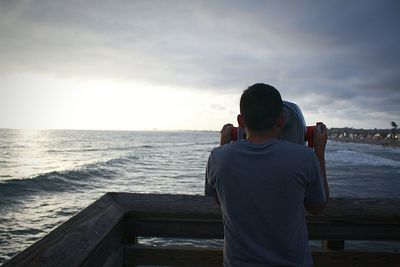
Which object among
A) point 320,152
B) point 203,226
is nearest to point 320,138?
point 320,152

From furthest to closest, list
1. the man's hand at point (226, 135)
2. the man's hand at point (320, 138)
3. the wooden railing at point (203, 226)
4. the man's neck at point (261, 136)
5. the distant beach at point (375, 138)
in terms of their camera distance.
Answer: the distant beach at point (375, 138) → the wooden railing at point (203, 226) → the man's hand at point (226, 135) → the man's hand at point (320, 138) → the man's neck at point (261, 136)

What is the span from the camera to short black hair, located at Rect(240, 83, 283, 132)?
4.62 ft

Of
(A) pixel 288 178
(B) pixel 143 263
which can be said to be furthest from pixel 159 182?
(A) pixel 288 178

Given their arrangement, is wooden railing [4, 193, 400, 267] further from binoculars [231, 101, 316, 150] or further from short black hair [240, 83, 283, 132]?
short black hair [240, 83, 283, 132]

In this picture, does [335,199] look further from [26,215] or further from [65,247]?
[26,215]

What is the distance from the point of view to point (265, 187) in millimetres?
1341

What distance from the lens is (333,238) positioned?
7.61 ft

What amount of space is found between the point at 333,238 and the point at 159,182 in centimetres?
1735

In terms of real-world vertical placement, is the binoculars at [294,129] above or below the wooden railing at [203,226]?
above

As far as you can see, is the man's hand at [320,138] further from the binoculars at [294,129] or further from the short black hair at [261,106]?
the short black hair at [261,106]

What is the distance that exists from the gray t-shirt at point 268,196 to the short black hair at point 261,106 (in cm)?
9

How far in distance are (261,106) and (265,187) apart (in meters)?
0.36

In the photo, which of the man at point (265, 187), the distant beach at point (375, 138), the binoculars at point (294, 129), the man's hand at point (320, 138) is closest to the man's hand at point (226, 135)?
the binoculars at point (294, 129)

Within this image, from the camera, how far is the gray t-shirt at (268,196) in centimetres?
133
